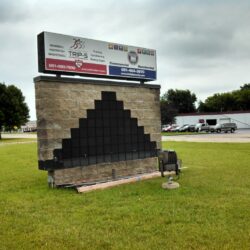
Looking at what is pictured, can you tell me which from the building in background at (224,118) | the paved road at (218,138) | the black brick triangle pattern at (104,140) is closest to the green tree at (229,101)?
the building in background at (224,118)

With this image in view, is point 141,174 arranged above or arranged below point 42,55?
below

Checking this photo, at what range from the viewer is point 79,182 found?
10570 millimetres

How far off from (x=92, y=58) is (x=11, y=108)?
4569 cm

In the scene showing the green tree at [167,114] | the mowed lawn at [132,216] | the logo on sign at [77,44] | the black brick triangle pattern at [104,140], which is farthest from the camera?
the green tree at [167,114]

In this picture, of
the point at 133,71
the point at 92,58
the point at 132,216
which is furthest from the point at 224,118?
the point at 132,216

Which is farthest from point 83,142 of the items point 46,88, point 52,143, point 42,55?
point 42,55

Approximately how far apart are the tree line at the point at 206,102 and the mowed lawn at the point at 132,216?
68.6 m

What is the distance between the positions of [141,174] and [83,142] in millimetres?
2488

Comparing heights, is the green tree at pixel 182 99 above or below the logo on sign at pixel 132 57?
above

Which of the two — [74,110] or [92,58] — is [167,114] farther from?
[74,110]

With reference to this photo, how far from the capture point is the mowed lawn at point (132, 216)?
5.29 meters

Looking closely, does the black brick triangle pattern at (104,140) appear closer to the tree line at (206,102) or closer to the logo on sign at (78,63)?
the logo on sign at (78,63)

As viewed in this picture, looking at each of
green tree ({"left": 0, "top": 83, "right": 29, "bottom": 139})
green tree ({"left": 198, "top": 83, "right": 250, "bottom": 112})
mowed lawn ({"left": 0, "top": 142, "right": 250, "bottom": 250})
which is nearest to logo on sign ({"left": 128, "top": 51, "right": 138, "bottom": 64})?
mowed lawn ({"left": 0, "top": 142, "right": 250, "bottom": 250})

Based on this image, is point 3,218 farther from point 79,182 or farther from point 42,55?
point 42,55
